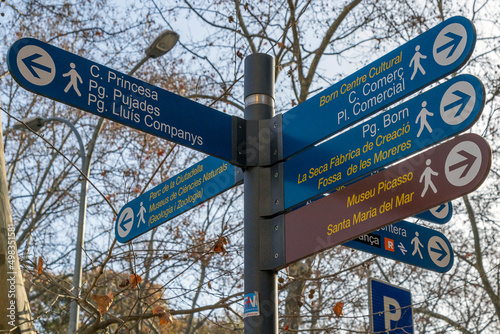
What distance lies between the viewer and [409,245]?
156 inches

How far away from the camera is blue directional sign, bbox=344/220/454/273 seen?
3826mm

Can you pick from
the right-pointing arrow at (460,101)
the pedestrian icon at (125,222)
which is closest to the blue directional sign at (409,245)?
the right-pointing arrow at (460,101)

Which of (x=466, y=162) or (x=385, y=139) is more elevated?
(x=385, y=139)

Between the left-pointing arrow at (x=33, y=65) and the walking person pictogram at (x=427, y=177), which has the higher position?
the left-pointing arrow at (x=33, y=65)

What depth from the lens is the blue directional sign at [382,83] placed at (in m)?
2.87

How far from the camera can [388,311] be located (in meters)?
4.37

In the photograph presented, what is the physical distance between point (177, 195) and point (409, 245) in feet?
4.75

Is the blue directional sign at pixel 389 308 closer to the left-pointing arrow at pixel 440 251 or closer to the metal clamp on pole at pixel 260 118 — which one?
the left-pointing arrow at pixel 440 251

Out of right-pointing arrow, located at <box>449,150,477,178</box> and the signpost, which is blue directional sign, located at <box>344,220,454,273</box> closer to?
the signpost

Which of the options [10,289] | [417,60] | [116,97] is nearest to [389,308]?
[417,60]

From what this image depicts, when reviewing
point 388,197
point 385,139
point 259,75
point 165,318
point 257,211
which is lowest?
point 165,318

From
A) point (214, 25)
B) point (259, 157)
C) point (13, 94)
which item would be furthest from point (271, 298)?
point (13, 94)

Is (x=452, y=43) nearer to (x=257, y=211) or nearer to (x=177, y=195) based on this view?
(x=257, y=211)

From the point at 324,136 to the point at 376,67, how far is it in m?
0.44
